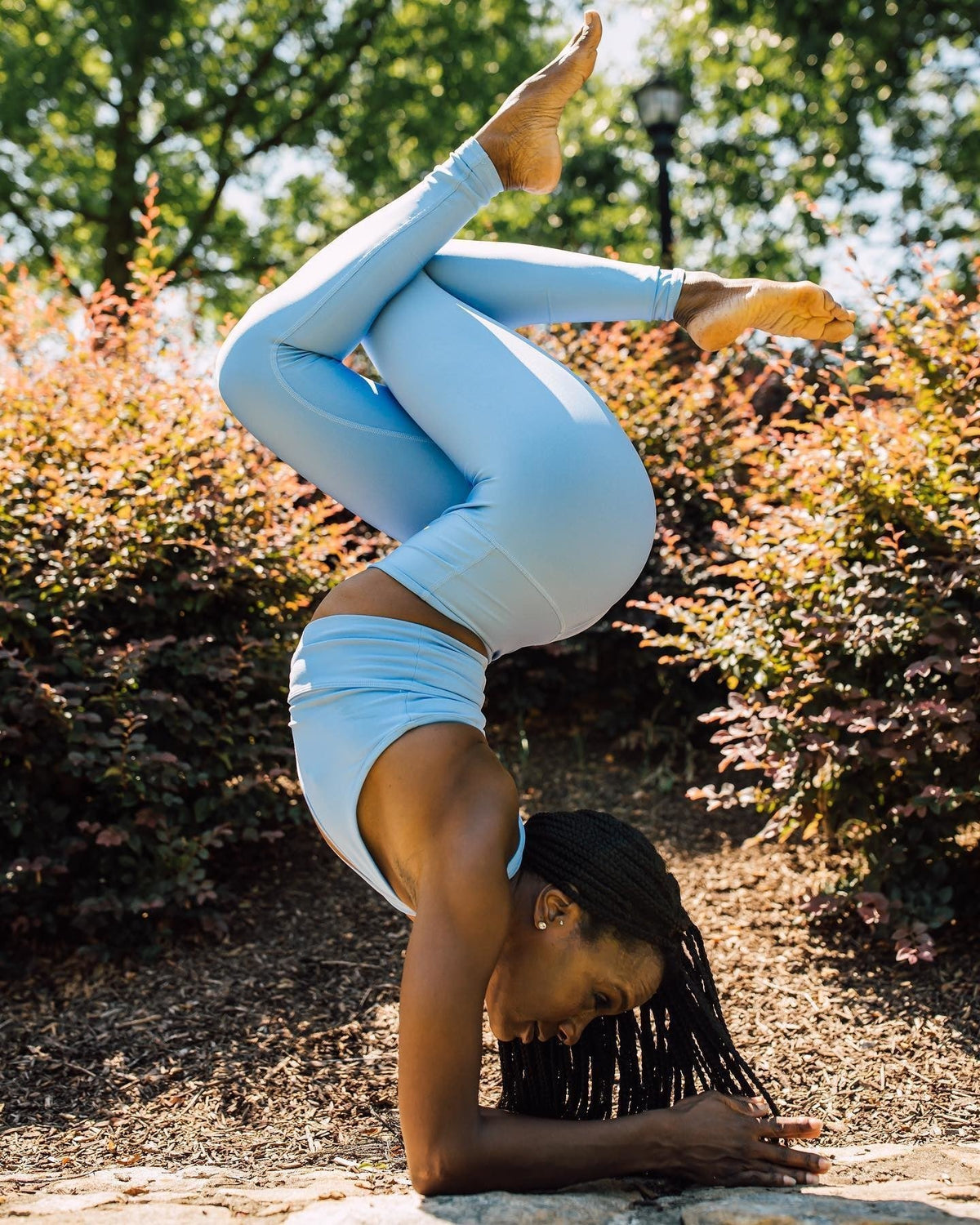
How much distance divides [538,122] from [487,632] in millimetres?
1055

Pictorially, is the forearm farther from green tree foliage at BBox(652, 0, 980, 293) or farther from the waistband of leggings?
green tree foliage at BBox(652, 0, 980, 293)

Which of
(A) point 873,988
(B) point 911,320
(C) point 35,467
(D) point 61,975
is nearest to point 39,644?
(C) point 35,467

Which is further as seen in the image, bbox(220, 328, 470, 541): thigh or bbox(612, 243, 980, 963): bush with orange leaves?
bbox(612, 243, 980, 963): bush with orange leaves

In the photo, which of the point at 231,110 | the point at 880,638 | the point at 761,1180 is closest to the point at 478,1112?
the point at 761,1180

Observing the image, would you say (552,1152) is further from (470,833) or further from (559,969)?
(470,833)

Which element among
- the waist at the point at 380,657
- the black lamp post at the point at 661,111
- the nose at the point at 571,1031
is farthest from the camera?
the black lamp post at the point at 661,111

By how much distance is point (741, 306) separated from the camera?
2.32 m

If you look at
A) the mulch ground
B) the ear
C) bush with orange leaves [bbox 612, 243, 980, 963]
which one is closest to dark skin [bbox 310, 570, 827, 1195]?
the ear

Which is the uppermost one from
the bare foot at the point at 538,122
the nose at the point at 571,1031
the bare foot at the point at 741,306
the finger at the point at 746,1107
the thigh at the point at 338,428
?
the bare foot at the point at 538,122

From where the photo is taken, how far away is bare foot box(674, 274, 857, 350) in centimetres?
232

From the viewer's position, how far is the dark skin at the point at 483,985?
197 centimetres

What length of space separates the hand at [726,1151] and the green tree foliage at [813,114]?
10.3 meters

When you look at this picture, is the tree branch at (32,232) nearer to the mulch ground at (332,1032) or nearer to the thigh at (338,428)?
the mulch ground at (332,1032)

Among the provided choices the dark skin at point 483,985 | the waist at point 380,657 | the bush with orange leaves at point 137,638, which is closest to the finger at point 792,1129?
the dark skin at point 483,985
